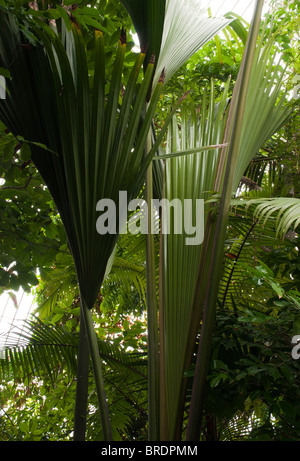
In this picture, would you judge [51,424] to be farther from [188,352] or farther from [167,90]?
[167,90]

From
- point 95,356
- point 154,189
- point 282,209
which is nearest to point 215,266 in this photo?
point 282,209

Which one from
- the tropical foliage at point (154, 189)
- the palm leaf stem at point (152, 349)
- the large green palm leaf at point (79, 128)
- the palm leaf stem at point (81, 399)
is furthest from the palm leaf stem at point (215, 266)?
the palm leaf stem at point (81, 399)

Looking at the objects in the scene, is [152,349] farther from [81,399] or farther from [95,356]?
[81,399]

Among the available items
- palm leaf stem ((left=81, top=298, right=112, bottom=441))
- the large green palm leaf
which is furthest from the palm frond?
palm leaf stem ((left=81, top=298, right=112, bottom=441))

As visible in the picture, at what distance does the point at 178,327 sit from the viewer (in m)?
1.15

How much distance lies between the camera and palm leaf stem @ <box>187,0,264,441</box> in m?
1.02

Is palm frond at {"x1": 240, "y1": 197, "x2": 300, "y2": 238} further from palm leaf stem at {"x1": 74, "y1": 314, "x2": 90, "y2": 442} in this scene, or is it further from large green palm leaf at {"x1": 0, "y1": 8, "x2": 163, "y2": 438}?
palm leaf stem at {"x1": 74, "y1": 314, "x2": 90, "y2": 442}

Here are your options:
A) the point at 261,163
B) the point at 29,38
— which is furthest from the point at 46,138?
the point at 261,163

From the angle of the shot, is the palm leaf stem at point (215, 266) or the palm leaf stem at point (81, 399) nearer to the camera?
the palm leaf stem at point (215, 266)

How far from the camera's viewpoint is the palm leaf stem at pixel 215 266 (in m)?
1.02

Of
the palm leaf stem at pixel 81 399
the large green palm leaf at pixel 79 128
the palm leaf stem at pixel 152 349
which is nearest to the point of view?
the large green palm leaf at pixel 79 128

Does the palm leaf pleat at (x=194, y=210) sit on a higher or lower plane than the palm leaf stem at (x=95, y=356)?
higher

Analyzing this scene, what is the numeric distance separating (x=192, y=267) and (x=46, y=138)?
521 millimetres

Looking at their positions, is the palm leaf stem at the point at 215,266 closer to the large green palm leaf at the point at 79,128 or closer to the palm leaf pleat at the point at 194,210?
the palm leaf pleat at the point at 194,210
